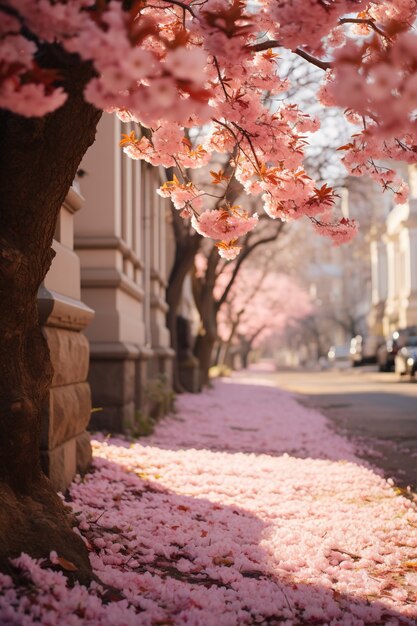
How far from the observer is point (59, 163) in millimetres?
3711

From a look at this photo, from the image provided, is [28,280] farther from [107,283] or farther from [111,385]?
[107,283]

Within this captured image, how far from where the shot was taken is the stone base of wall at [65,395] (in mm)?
5523

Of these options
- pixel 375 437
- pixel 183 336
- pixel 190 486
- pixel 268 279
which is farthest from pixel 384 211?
pixel 190 486

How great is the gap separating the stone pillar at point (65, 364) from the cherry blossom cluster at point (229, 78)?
1.26m

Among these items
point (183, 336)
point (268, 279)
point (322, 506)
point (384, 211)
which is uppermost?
point (384, 211)

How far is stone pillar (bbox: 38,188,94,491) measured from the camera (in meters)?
5.55

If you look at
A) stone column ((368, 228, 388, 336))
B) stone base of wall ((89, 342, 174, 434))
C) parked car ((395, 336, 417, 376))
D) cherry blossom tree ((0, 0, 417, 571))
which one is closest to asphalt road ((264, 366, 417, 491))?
stone base of wall ((89, 342, 174, 434))

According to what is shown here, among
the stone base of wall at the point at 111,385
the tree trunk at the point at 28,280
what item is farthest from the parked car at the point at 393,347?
the tree trunk at the point at 28,280

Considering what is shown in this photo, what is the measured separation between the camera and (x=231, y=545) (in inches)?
202

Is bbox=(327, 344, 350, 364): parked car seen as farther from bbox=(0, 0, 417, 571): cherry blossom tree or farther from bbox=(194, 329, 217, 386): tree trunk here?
bbox=(0, 0, 417, 571): cherry blossom tree

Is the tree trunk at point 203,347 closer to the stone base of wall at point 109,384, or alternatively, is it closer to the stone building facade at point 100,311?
the stone building facade at point 100,311

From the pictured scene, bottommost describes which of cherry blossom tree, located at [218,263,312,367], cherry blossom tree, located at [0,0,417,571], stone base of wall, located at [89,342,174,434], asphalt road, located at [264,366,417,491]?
asphalt road, located at [264,366,417,491]

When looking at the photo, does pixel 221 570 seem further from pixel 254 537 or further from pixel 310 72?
pixel 310 72

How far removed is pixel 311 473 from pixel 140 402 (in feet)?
12.1
